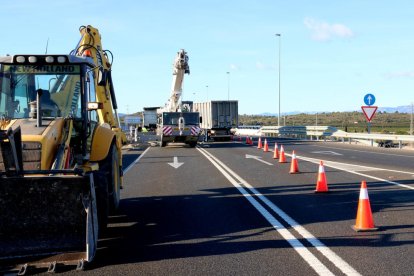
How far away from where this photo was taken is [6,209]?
627 cm

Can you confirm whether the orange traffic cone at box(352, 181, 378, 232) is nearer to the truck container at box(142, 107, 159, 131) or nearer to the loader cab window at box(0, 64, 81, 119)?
the loader cab window at box(0, 64, 81, 119)

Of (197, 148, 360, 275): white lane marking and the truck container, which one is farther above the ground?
the truck container

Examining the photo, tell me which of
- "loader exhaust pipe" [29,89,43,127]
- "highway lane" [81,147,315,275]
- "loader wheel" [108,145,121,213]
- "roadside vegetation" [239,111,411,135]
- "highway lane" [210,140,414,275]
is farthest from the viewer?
"roadside vegetation" [239,111,411,135]

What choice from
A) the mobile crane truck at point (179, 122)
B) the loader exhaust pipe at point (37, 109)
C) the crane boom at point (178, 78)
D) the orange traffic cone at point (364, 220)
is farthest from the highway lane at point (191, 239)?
the crane boom at point (178, 78)

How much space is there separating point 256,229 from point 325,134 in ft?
114

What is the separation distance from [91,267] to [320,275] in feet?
8.78

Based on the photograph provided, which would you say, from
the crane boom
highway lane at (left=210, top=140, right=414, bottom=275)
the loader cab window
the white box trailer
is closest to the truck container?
the white box trailer

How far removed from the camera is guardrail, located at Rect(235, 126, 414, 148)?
102 feet

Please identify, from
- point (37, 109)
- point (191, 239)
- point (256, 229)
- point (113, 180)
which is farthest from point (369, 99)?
point (37, 109)

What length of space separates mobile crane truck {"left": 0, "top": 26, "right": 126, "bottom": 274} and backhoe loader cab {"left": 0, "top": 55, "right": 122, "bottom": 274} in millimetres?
11

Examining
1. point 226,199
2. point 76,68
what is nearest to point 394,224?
point 226,199

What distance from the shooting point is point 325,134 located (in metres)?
41.7

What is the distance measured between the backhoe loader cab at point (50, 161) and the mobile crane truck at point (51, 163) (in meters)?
0.01

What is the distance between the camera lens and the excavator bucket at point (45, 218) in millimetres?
6246
